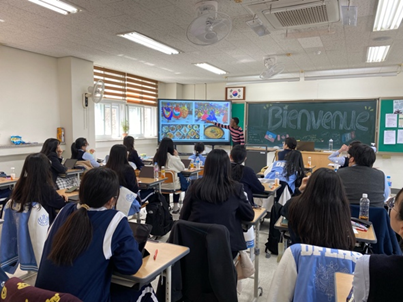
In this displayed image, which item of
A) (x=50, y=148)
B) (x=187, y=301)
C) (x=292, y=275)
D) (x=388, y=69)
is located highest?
(x=388, y=69)

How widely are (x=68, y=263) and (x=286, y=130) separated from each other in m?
7.32

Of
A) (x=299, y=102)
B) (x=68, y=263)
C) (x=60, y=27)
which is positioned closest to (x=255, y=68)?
(x=299, y=102)

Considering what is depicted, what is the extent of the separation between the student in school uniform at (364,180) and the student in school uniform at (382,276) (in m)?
1.70

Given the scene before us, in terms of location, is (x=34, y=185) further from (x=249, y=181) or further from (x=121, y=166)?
(x=249, y=181)

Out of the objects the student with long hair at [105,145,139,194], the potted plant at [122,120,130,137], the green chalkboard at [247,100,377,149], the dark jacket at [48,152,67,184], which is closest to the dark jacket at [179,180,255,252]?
the student with long hair at [105,145,139,194]

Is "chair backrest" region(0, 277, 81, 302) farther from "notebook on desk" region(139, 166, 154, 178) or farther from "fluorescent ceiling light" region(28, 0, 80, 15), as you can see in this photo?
"fluorescent ceiling light" region(28, 0, 80, 15)

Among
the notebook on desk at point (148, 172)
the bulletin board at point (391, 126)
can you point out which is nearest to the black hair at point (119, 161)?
the notebook on desk at point (148, 172)

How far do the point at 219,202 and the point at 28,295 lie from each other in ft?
4.29

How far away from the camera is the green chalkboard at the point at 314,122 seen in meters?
7.13

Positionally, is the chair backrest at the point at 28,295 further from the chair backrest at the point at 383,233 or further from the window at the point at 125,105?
the window at the point at 125,105

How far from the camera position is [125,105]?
308 inches

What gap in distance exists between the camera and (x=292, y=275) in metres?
1.29

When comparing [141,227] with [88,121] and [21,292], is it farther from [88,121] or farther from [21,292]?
[88,121]

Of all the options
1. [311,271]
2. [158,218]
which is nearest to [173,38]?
[158,218]
